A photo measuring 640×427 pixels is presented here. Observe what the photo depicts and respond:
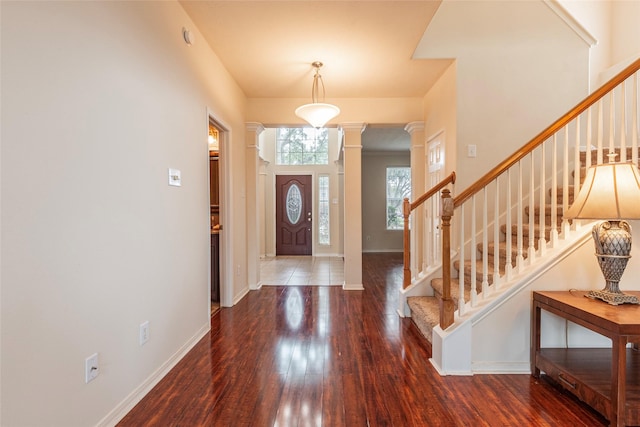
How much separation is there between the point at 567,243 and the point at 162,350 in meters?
2.80

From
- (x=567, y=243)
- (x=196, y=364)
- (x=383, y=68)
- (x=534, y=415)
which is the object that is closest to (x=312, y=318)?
(x=196, y=364)

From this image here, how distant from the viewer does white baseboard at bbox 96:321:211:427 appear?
64.3 inches

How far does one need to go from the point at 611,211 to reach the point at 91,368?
107 inches

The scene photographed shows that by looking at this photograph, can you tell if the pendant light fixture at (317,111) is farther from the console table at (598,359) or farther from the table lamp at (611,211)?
the console table at (598,359)

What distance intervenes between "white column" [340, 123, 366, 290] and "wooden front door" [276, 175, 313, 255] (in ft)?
11.4

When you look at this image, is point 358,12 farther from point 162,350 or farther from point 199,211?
point 162,350

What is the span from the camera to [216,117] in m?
3.19

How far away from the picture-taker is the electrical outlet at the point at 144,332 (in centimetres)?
191

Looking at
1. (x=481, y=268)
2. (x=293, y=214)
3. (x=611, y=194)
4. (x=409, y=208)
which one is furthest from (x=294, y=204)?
(x=611, y=194)

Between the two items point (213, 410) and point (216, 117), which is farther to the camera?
point (216, 117)

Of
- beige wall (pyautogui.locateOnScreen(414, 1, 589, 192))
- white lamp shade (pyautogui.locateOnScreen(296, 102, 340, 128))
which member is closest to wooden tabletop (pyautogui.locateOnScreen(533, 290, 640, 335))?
beige wall (pyautogui.locateOnScreen(414, 1, 589, 192))

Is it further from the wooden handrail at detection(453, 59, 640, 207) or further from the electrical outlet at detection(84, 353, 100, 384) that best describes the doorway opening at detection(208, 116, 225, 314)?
the wooden handrail at detection(453, 59, 640, 207)

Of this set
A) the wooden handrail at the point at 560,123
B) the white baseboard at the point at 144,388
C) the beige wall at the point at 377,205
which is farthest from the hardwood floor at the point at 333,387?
the beige wall at the point at 377,205

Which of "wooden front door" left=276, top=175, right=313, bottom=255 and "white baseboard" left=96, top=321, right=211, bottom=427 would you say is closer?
"white baseboard" left=96, top=321, right=211, bottom=427
